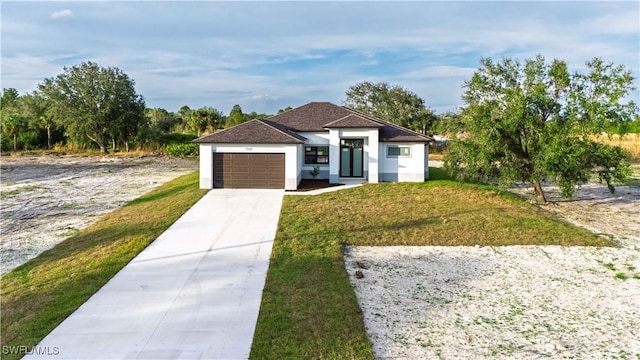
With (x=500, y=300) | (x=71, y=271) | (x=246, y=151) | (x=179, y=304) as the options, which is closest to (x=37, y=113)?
(x=246, y=151)

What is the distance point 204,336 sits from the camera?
7129mm

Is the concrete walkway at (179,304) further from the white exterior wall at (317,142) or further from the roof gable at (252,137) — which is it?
the white exterior wall at (317,142)

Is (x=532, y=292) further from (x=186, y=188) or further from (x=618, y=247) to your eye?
(x=186, y=188)

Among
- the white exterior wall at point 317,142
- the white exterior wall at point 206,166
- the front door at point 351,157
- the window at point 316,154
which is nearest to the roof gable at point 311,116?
the white exterior wall at point 317,142

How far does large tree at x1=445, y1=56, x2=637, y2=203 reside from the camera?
56.5 feet

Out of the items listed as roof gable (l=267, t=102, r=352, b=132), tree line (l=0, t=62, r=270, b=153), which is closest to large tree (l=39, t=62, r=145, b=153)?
tree line (l=0, t=62, r=270, b=153)

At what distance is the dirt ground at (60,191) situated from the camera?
13.5m

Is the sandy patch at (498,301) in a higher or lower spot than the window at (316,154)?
lower

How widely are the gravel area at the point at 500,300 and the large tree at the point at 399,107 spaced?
31499 mm

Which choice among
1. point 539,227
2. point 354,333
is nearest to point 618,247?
point 539,227

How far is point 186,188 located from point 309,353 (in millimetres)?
16496

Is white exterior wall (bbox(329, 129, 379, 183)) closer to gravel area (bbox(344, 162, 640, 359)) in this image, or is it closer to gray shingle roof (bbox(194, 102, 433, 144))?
gray shingle roof (bbox(194, 102, 433, 144))

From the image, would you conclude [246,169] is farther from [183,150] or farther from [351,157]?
[183,150]

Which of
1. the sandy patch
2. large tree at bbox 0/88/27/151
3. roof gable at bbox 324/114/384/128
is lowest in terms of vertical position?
the sandy patch
